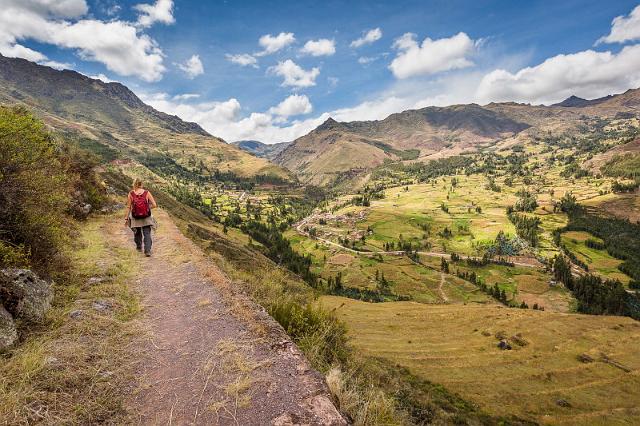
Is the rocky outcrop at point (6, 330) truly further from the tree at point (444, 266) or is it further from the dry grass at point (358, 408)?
the tree at point (444, 266)

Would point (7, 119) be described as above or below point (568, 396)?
above

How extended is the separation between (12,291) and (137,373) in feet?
13.8

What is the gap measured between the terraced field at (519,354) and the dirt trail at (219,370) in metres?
68.8

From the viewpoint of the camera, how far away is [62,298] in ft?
37.3

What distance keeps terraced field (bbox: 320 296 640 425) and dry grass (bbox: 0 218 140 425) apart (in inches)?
2765

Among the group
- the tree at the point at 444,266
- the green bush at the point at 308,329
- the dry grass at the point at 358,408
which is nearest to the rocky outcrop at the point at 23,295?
the green bush at the point at 308,329

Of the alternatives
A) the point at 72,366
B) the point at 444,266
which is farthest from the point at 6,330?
the point at 444,266

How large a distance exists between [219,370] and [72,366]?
326 centimetres

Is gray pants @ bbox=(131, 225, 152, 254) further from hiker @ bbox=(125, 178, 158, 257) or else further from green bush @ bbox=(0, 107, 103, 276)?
green bush @ bbox=(0, 107, 103, 276)

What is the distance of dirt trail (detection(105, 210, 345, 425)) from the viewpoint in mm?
7023

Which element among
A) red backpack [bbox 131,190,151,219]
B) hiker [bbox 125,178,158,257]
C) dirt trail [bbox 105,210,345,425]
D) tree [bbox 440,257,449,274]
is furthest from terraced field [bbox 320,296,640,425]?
dirt trail [bbox 105,210,345,425]

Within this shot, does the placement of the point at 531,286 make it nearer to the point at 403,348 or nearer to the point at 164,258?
the point at 403,348

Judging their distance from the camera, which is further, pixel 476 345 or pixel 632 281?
pixel 632 281

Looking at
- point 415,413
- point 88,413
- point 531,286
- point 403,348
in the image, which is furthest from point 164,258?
point 531,286
